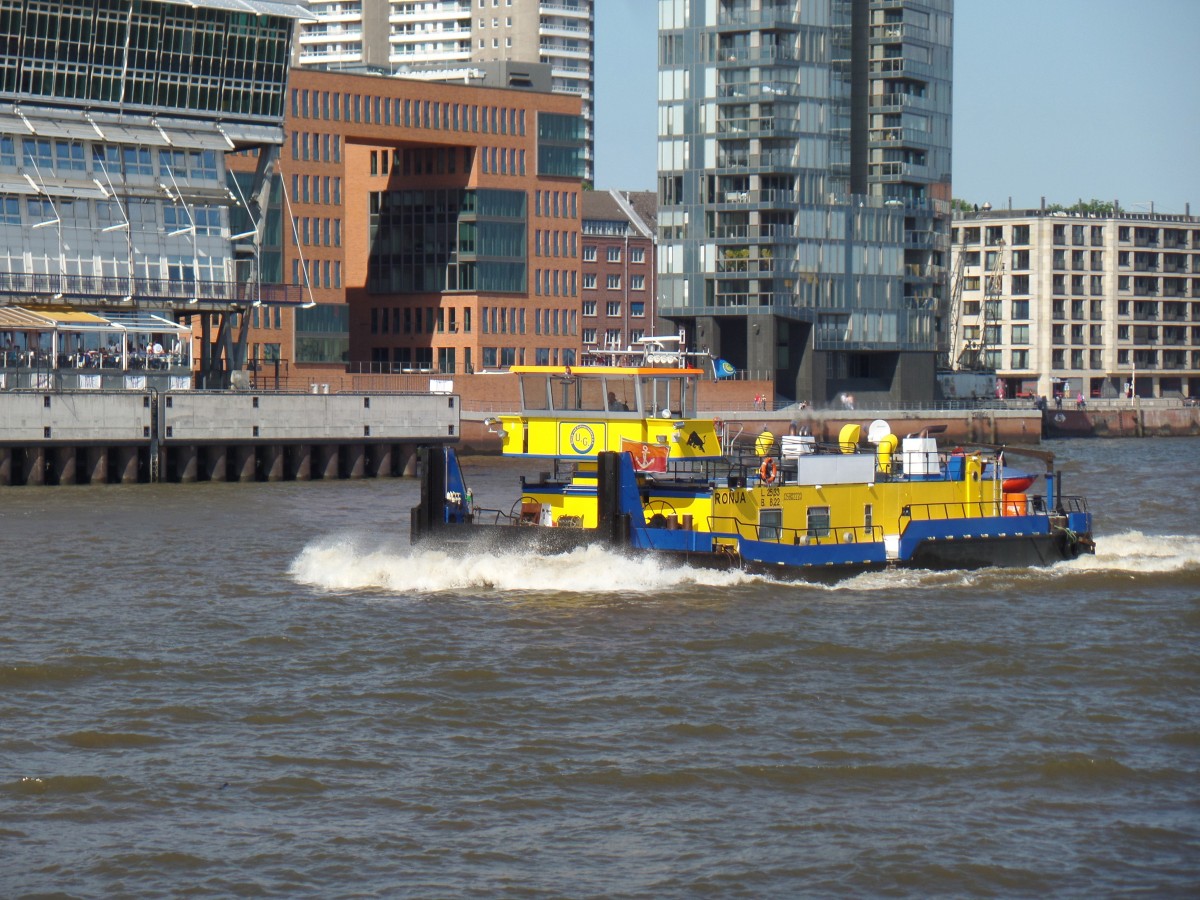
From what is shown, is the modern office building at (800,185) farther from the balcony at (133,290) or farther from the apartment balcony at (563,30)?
the apartment balcony at (563,30)

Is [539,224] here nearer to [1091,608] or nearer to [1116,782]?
[1091,608]

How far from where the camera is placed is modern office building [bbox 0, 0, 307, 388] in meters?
83.1

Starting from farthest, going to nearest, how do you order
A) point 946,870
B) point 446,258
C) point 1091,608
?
point 446,258 → point 1091,608 → point 946,870

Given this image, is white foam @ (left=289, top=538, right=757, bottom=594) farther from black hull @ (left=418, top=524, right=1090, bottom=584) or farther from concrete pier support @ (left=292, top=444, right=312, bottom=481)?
concrete pier support @ (left=292, top=444, right=312, bottom=481)

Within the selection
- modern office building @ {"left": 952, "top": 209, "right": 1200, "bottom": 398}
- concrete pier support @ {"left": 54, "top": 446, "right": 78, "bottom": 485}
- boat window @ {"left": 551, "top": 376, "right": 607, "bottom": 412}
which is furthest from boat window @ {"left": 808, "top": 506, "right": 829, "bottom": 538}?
modern office building @ {"left": 952, "top": 209, "right": 1200, "bottom": 398}

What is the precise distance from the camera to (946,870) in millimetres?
19609

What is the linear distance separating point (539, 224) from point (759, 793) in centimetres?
10855

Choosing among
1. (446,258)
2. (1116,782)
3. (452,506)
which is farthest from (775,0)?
(1116,782)

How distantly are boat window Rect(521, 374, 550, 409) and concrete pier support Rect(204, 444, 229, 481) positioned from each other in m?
38.6

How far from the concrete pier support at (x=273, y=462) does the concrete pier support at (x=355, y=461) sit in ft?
11.3

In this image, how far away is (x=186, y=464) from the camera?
248ft

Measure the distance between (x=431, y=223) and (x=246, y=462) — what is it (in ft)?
174

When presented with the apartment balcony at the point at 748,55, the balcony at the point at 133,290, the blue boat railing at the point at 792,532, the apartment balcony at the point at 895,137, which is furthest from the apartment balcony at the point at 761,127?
the blue boat railing at the point at 792,532

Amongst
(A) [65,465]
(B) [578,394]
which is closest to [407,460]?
(A) [65,465]
